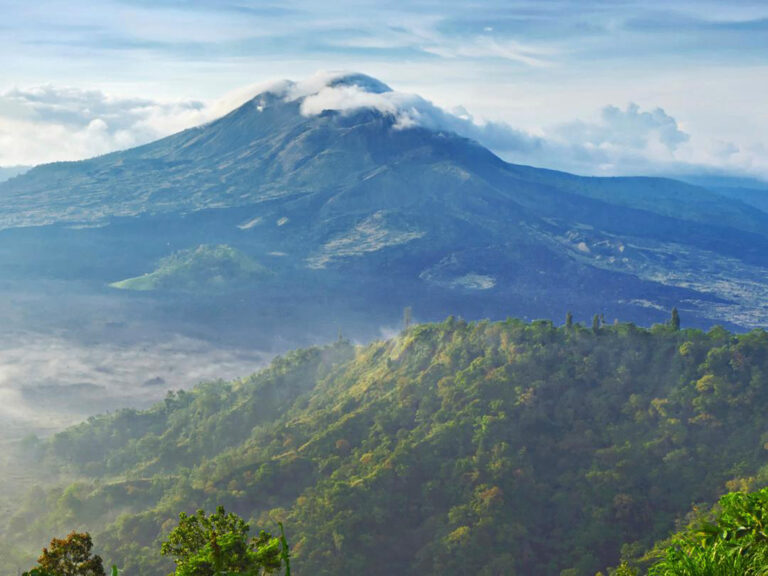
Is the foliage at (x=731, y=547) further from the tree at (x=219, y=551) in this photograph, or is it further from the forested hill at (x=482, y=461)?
the forested hill at (x=482, y=461)

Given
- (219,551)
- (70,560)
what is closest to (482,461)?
(219,551)

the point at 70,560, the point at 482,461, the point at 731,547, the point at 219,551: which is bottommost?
the point at 482,461

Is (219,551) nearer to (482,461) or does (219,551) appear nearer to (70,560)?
(70,560)

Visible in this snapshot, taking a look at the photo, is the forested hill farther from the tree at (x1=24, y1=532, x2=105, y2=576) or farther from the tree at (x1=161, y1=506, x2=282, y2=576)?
the tree at (x1=24, y1=532, x2=105, y2=576)

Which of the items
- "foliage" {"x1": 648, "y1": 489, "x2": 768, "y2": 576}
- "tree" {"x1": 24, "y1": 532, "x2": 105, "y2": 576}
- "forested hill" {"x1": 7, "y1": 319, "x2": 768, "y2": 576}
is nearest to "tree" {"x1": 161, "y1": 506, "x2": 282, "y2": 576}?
"tree" {"x1": 24, "y1": 532, "x2": 105, "y2": 576}

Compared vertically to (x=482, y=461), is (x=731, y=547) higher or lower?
higher

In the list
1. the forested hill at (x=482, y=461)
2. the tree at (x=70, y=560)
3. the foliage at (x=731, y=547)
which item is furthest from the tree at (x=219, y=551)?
the forested hill at (x=482, y=461)

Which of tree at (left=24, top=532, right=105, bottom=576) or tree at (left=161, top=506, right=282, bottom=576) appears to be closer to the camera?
tree at (left=24, top=532, right=105, bottom=576)

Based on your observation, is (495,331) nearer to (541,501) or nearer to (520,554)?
(541,501)
